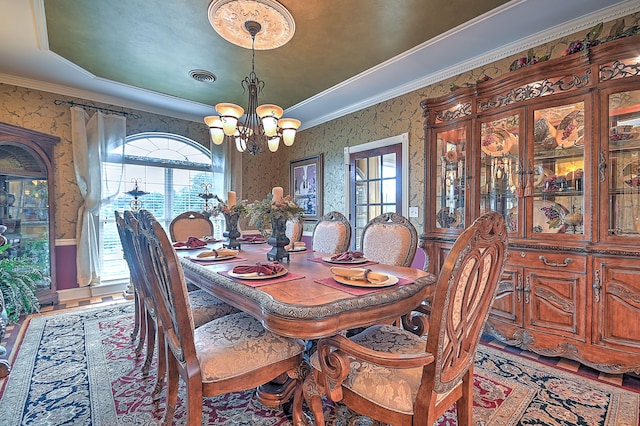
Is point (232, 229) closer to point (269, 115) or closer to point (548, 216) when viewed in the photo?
point (269, 115)

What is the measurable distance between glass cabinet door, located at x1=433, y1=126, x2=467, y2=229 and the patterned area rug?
1168 millimetres

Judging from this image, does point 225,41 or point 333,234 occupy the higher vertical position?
point 225,41

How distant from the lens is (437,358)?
3.03 feet

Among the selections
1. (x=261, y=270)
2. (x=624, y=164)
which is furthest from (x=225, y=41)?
(x=624, y=164)

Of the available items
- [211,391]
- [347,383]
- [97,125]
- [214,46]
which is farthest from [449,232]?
[97,125]

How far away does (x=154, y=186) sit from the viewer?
434 centimetres

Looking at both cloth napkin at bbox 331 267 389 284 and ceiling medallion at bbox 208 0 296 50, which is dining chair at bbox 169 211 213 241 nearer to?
ceiling medallion at bbox 208 0 296 50

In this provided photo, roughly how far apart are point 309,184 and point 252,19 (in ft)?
9.58

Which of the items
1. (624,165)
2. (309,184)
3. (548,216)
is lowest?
(548,216)

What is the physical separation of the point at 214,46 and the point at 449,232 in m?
2.79

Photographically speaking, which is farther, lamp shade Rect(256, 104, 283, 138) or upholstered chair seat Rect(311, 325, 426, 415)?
lamp shade Rect(256, 104, 283, 138)

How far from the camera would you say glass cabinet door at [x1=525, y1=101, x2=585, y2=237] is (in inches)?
82.5

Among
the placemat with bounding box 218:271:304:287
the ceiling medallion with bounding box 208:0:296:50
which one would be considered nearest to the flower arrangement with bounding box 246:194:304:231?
the placemat with bounding box 218:271:304:287

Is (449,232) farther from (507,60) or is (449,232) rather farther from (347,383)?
(347,383)
